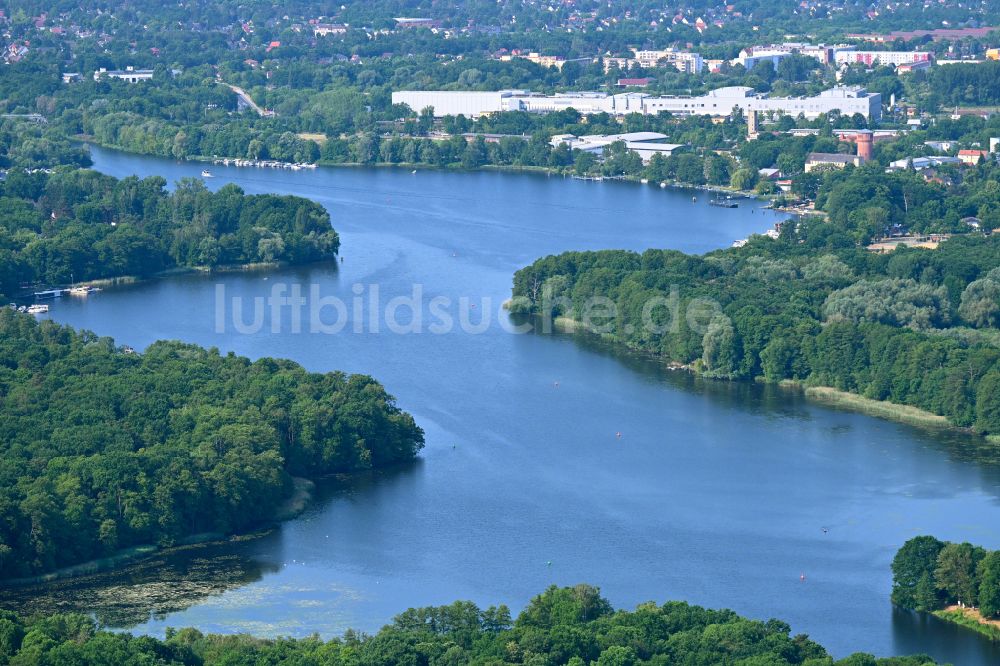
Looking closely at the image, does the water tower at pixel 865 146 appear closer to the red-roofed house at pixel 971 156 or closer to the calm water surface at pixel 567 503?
the red-roofed house at pixel 971 156

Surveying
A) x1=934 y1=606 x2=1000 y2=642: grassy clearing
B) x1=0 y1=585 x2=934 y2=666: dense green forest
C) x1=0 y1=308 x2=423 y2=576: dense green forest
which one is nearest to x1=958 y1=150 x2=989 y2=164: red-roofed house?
x1=0 y1=308 x2=423 y2=576: dense green forest

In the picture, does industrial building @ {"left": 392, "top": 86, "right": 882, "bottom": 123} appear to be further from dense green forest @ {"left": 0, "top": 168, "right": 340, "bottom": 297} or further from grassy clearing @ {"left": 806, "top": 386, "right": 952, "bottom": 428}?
grassy clearing @ {"left": 806, "top": 386, "right": 952, "bottom": 428}

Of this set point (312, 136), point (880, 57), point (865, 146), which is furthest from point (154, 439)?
point (880, 57)

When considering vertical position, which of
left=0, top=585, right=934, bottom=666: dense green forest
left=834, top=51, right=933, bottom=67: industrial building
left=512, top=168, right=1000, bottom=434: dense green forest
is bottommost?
left=0, top=585, right=934, bottom=666: dense green forest

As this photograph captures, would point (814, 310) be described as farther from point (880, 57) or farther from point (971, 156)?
point (880, 57)

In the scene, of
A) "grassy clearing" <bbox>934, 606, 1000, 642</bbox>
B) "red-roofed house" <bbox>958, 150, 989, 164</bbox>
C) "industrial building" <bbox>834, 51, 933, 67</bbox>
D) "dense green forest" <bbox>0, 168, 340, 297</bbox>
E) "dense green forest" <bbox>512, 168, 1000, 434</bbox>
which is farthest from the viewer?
"industrial building" <bbox>834, 51, 933, 67</bbox>

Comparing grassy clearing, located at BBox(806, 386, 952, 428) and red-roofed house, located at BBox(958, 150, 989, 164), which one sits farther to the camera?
red-roofed house, located at BBox(958, 150, 989, 164)
